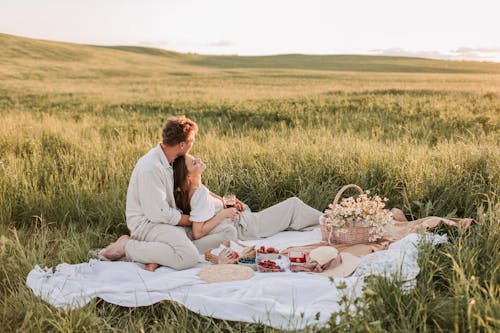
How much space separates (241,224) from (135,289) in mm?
1907

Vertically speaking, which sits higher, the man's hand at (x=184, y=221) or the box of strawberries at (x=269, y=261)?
the man's hand at (x=184, y=221)

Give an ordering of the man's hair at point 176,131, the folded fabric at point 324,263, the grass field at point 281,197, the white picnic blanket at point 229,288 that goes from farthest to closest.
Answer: the man's hair at point 176,131, the folded fabric at point 324,263, the white picnic blanket at point 229,288, the grass field at point 281,197

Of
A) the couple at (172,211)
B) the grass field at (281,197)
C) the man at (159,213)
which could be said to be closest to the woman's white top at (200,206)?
the couple at (172,211)

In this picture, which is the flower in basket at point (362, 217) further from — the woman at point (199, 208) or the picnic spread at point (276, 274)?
the woman at point (199, 208)

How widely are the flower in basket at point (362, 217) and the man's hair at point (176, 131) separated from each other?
66.7 inches

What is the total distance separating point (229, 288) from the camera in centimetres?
438

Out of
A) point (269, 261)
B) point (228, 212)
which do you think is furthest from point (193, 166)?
point (269, 261)

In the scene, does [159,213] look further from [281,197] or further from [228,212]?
[281,197]

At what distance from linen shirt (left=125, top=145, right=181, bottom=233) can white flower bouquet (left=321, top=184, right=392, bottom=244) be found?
1.67 meters

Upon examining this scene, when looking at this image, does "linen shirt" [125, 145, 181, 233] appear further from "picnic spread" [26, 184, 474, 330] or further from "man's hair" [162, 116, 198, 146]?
"picnic spread" [26, 184, 474, 330]

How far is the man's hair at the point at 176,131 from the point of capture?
5.27m

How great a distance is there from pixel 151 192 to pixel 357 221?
2177 mm

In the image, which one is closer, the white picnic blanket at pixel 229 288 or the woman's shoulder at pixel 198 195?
the white picnic blanket at pixel 229 288

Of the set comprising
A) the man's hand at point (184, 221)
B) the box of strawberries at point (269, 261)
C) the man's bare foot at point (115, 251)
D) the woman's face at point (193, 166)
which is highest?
the woman's face at point (193, 166)
